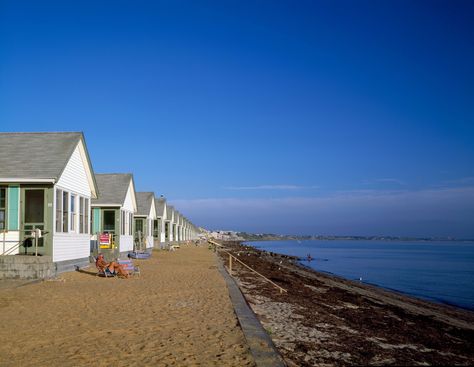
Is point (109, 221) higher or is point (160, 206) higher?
point (160, 206)

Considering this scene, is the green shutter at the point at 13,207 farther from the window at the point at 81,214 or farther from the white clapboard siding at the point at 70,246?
the window at the point at 81,214

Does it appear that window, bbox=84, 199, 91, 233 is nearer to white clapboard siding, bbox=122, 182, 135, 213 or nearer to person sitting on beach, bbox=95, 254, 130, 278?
person sitting on beach, bbox=95, 254, 130, 278

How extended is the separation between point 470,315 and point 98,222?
1958 cm

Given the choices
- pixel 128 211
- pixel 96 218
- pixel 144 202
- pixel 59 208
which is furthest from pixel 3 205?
pixel 144 202

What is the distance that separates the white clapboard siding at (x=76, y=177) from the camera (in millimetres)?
17562

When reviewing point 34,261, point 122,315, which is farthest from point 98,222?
point 122,315

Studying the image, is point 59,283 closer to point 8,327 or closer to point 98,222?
point 8,327

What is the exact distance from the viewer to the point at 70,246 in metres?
18.4

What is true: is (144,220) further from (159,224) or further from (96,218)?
(96,218)

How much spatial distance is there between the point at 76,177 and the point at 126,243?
Result: 10.3 metres

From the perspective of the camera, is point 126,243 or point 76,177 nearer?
point 76,177

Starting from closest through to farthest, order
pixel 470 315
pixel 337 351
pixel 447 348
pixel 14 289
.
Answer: pixel 337 351
pixel 447 348
pixel 14 289
pixel 470 315

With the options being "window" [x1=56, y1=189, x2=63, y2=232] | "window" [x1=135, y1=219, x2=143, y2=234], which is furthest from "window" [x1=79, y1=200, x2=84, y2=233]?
"window" [x1=135, y1=219, x2=143, y2=234]

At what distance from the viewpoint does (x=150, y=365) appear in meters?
6.40
